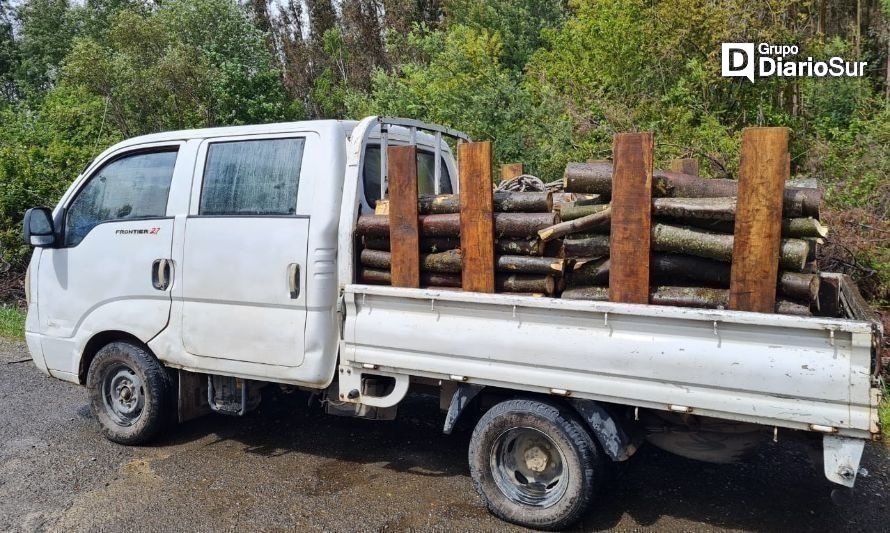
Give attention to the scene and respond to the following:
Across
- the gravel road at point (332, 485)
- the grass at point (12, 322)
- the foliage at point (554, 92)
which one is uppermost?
the foliage at point (554, 92)

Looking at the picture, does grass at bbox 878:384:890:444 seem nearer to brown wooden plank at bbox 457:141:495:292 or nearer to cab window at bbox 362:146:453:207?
brown wooden plank at bbox 457:141:495:292

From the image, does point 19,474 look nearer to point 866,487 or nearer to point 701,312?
point 701,312

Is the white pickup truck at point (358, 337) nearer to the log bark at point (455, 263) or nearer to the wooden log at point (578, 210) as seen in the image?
the log bark at point (455, 263)

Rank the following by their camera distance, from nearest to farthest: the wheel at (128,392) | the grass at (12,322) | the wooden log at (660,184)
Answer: the wooden log at (660,184) < the wheel at (128,392) < the grass at (12,322)

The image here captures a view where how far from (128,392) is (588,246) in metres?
3.74

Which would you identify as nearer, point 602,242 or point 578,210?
point 602,242

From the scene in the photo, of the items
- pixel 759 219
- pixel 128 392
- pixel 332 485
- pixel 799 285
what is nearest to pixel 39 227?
pixel 128 392

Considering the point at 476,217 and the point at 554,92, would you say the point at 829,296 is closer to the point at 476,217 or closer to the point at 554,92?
the point at 476,217

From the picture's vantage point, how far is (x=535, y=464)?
4086 millimetres

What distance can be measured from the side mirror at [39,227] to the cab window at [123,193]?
0.41 feet

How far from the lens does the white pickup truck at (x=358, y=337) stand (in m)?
3.34

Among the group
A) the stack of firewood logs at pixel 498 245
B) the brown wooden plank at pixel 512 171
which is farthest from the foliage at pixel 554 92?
the stack of firewood logs at pixel 498 245

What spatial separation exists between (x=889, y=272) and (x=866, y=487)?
9.56ft

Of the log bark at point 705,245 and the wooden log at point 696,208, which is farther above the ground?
the wooden log at point 696,208
